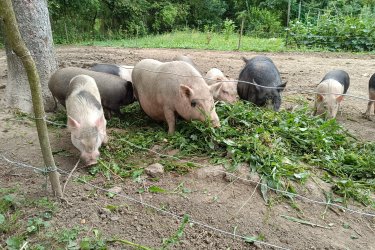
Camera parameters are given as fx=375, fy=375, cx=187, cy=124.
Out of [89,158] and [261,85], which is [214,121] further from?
[261,85]

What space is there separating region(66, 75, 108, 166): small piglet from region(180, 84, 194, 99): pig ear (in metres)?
1.00

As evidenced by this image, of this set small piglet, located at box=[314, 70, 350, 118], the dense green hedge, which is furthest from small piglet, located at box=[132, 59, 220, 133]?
the dense green hedge

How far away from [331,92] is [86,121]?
13.5 feet

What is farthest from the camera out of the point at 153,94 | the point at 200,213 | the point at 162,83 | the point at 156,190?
the point at 153,94

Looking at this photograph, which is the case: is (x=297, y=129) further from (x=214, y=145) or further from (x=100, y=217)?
(x=100, y=217)

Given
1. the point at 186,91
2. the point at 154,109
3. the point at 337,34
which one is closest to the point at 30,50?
the point at 154,109

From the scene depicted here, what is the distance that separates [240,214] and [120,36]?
20680mm

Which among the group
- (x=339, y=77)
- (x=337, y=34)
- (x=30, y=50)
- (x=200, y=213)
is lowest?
(x=200, y=213)

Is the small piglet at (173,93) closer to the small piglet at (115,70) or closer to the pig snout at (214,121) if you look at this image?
the pig snout at (214,121)

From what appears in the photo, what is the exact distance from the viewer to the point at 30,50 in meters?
5.25

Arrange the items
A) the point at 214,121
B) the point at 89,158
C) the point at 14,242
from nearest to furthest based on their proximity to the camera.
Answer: the point at 14,242 → the point at 89,158 → the point at 214,121

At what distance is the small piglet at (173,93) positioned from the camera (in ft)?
14.9

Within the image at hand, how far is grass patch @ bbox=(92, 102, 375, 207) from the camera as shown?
12.5 ft

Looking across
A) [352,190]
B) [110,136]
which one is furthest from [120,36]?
[352,190]
